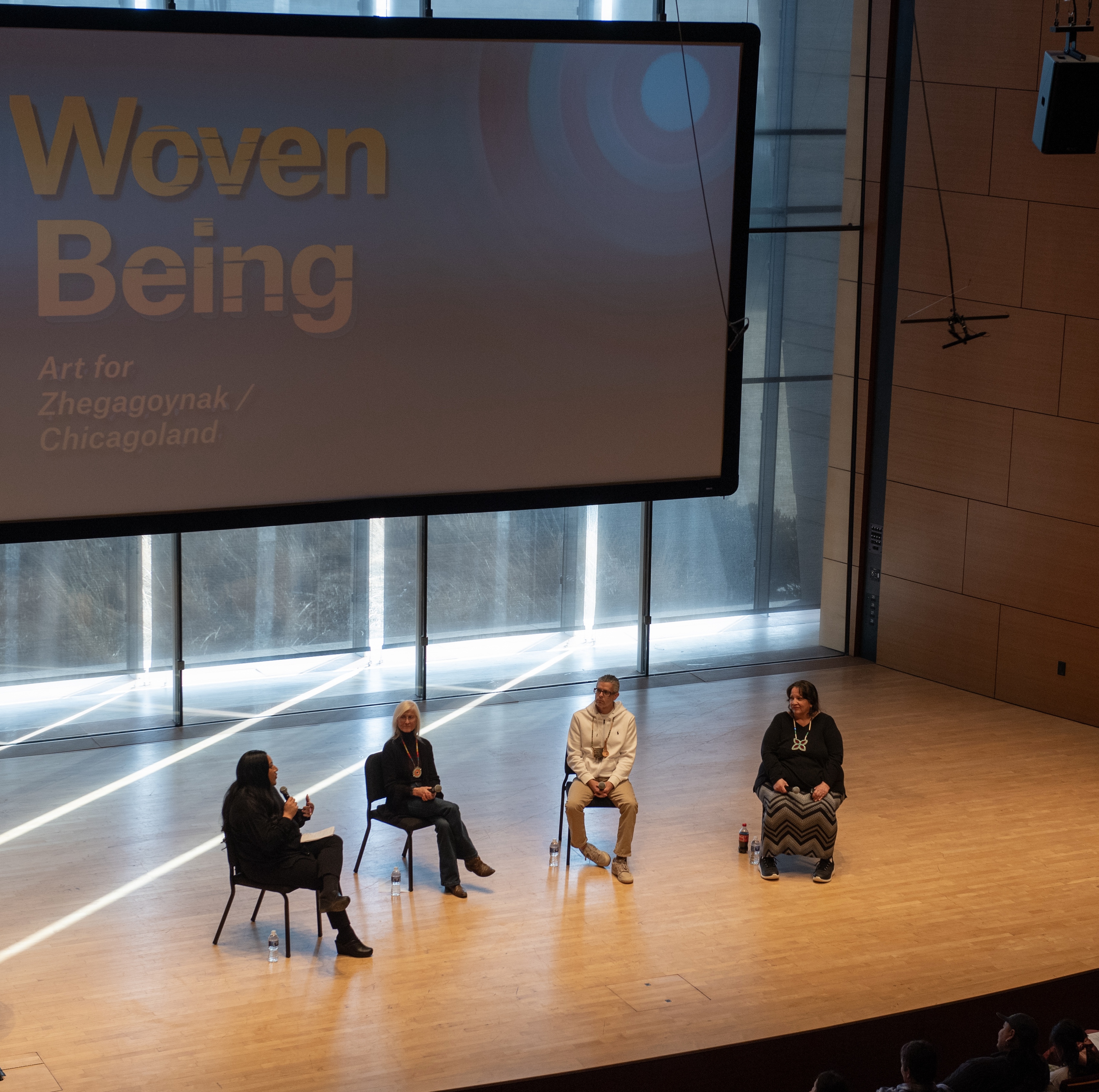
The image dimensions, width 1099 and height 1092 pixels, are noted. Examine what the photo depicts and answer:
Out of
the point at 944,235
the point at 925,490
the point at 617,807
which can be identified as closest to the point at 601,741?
the point at 617,807

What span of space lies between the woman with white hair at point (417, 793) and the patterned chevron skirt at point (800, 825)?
137 cm

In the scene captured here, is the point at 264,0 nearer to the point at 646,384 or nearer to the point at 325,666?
the point at 646,384

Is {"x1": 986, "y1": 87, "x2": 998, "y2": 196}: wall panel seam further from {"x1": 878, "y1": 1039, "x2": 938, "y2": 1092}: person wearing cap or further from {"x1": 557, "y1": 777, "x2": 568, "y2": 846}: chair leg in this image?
{"x1": 878, "y1": 1039, "x2": 938, "y2": 1092}: person wearing cap

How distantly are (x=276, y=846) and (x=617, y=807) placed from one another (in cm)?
175

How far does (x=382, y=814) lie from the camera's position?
23.0 feet

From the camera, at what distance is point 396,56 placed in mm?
7926

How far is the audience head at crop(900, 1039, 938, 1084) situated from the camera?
181 inches

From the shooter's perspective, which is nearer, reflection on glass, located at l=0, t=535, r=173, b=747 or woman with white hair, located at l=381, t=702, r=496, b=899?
woman with white hair, located at l=381, t=702, r=496, b=899

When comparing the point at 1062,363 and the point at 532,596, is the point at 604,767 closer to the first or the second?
the point at 532,596

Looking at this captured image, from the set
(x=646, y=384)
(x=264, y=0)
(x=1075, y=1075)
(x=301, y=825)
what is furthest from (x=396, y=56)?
(x=1075, y=1075)

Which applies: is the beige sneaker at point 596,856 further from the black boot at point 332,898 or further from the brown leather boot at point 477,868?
the black boot at point 332,898

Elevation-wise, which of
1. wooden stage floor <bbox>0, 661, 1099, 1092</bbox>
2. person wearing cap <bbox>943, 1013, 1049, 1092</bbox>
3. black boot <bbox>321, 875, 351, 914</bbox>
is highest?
person wearing cap <bbox>943, 1013, 1049, 1092</bbox>

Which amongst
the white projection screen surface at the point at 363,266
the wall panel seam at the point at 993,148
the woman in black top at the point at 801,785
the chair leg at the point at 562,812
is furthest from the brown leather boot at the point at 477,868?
the wall panel seam at the point at 993,148

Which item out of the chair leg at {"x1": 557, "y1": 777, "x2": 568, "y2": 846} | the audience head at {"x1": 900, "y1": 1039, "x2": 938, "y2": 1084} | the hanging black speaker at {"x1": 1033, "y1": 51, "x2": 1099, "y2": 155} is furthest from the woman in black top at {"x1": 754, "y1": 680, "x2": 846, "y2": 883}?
the hanging black speaker at {"x1": 1033, "y1": 51, "x2": 1099, "y2": 155}
